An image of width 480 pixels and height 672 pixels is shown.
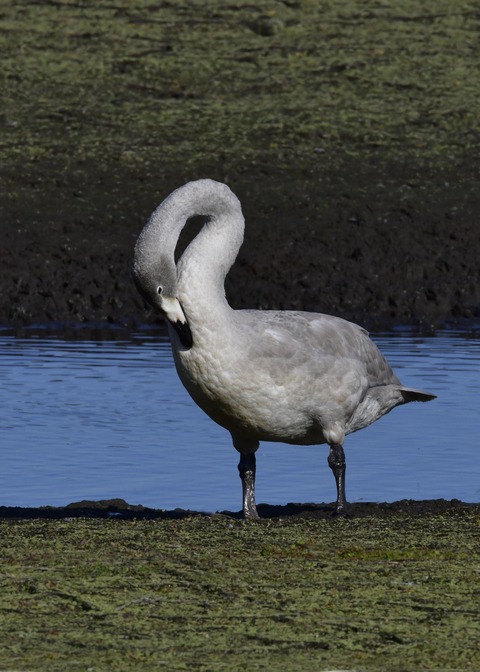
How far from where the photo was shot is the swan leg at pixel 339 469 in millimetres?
8664

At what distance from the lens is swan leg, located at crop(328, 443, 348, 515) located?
28.4ft

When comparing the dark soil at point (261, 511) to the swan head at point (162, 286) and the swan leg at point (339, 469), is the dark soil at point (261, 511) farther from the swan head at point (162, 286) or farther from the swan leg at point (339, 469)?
the swan head at point (162, 286)

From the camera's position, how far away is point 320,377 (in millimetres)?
8430

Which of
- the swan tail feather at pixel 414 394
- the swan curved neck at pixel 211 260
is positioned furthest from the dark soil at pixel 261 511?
the swan curved neck at pixel 211 260

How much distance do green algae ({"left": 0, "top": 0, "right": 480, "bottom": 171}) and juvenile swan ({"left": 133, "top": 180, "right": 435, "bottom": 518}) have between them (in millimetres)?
13194

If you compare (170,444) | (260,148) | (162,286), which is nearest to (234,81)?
(260,148)

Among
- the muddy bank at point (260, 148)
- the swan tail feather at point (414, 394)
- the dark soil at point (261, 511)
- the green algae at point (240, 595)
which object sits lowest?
the dark soil at point (261, 511)

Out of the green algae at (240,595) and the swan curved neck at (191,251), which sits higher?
the swan curved neck at (191,251)

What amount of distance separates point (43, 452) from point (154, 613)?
500cm

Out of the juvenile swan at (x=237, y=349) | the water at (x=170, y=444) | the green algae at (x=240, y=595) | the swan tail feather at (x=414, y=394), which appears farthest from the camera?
the water at (x=170, y=444)

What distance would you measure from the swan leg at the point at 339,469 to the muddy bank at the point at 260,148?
853 cm

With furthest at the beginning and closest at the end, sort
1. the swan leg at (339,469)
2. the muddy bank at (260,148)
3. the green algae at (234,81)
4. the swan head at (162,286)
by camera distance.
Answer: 1. the green algae at (234,81)
2. the muddy bank at (260,148)
3. the swan leg at (339,469)
4. the swan head at (162,286)

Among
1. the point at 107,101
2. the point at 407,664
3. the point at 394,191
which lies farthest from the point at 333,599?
the point at 107,101

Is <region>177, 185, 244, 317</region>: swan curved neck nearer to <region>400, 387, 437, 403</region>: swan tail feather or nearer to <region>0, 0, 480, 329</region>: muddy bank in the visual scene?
<region>400, 387, 437, 403</region>: swan tail feather
